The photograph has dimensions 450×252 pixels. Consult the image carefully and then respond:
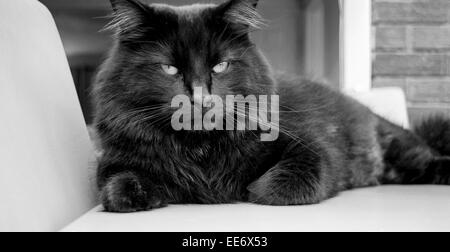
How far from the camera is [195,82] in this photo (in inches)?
43.4

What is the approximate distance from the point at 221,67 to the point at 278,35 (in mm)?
1924

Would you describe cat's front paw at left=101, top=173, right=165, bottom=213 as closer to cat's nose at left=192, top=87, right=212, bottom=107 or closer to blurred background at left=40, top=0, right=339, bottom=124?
cat's nose at left=192, top=87, right=212, bottom=107

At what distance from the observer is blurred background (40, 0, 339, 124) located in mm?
Answer: 2635

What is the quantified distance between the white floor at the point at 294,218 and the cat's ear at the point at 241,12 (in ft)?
1.56

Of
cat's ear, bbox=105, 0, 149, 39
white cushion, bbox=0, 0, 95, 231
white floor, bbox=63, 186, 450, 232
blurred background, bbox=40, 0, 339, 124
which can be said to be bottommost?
white floor, bbox=63, 186, 450, 232

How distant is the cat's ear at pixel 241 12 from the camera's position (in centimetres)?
119

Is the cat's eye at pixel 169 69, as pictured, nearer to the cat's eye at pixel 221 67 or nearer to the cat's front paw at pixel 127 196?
the cat's eye at pixel 221 67

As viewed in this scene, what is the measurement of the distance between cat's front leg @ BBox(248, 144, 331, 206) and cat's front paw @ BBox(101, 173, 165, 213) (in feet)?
0.83

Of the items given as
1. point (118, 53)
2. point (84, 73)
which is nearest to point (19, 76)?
point (118, 53)

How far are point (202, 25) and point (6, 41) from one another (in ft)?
1.47

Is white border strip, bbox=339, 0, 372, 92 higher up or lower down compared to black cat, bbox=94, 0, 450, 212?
higher up

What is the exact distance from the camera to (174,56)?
1130mm

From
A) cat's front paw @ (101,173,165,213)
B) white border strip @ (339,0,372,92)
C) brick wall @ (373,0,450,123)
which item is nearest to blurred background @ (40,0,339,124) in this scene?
white border strip @ (339,0,372,92)

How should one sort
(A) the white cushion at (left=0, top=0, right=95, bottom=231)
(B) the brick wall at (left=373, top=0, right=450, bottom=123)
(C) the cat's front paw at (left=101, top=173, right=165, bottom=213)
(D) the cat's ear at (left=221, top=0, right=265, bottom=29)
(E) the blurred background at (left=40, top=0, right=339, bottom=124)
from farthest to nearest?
(E) the blurred background at (left=40, top=0, right=339, bottom=124)
(B) the brick wall at (left=373, top=0, right=450, bottom=123)
(D) the cat's ear at (left=221, top=0, right=265, bottom=29)
(C) the cat's front paw at (left=101, top=173, right=165, bottom=213)
(A) the white cushion at (left=0, top=0, right=95, bottom=231)
